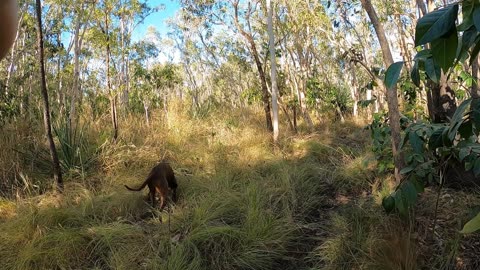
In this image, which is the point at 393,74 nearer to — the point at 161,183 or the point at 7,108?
the point at 161,183

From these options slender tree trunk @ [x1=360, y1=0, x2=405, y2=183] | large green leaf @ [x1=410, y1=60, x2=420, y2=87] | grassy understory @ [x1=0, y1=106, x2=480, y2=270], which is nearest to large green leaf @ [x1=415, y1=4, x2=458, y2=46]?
large green leaf @ [x1=410, y1=60, x2=420, y2=87]

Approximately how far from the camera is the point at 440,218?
12.1 feet

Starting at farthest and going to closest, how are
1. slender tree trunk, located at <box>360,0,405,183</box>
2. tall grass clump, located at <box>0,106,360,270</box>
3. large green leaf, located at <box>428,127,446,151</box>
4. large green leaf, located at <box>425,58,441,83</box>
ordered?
slender tree trunk, located at <box>360,0,405,183</box> < tall grass clump, located at <box>0,106,360,270</box> < large green leaf, located at <box>428,127,446,151</box> < large green leaf, located at <box>425,58,441,83</box>

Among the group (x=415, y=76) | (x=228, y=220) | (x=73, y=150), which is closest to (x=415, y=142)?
(x=415, y=76)

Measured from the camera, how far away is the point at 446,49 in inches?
40.4

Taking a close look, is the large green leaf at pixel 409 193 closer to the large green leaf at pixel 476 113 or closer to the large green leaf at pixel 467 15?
the large green leaf at pixel 476 113

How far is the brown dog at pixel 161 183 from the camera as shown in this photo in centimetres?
514

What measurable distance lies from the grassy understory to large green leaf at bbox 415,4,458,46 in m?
2.51

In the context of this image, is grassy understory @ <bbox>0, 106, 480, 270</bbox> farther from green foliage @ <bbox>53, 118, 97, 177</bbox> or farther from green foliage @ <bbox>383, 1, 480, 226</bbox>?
green foliage @ <bbox>383, 1, 480, 226</bbox>

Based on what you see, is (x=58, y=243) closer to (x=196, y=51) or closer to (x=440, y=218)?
(x=440, y=218)

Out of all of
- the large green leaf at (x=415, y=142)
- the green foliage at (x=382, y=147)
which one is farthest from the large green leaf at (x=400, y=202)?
the green foliage at (x=382, y=147)

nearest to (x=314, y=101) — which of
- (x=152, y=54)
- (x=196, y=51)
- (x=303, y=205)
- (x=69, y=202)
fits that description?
(x=303, y=205)

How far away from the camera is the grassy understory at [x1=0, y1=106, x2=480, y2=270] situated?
3482 mm

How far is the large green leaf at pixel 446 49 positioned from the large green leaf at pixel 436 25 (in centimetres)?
2
